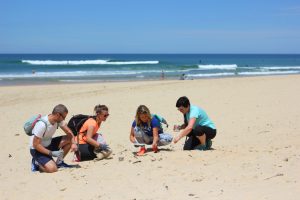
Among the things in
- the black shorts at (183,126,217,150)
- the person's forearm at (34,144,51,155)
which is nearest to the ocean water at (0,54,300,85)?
the black shorts at (183,126,217,150)

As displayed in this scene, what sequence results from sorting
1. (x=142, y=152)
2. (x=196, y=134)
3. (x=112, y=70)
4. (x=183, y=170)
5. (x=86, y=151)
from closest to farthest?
(x=183, y=170) → (x=142, y=152) → (x=86, y=151) → (x=196, y=134) → (x=112, y=70)

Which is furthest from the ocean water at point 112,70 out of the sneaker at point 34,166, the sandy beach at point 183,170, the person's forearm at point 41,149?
the person's forearm at point 41,149

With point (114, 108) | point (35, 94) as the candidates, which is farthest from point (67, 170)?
point (35, 94)

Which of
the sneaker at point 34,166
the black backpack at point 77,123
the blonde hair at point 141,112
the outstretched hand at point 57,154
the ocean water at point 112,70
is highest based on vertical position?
the blonde hair at point 141,112

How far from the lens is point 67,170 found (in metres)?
6.86

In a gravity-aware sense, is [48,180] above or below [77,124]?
below

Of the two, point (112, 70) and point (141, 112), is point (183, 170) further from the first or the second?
point (112, 70)

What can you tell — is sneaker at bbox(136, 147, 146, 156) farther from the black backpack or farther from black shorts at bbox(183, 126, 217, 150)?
the black backpack

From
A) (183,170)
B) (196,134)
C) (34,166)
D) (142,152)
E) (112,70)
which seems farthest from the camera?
(112,70)

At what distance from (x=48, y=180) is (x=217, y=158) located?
241 cm

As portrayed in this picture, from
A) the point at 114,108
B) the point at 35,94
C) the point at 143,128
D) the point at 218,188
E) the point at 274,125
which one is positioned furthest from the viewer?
the point at 35,94

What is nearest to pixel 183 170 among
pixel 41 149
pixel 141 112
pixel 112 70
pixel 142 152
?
pixel 142 152

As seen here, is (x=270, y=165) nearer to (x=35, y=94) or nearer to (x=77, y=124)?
(x=77, y=124)

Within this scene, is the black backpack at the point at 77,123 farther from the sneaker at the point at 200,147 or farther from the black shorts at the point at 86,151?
the sneaker at the point at 200,147
